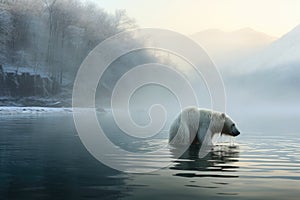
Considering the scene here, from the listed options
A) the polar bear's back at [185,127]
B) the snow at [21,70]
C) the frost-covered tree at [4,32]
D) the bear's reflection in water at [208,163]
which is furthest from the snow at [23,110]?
the bear's reflection in water at [208,163]

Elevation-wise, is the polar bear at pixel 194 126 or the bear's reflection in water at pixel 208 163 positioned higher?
the polar bear at pixel 194 126

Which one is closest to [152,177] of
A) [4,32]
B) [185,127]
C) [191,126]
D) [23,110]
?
[185,127]

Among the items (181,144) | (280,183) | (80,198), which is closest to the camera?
(80,198)

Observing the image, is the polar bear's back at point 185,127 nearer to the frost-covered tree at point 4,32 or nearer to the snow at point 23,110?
the snow at point 23,110

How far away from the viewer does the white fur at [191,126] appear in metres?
16.0

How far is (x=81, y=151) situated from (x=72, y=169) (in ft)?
13.1

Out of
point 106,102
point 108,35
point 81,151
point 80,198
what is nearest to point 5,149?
point 81,151

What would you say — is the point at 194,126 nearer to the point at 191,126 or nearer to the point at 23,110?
the point at 191,126

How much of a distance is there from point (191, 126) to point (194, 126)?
0.13 metres

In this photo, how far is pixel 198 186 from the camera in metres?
8.01

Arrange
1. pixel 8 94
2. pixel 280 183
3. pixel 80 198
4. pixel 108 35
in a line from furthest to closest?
pixel 108 35 < pixel 8 94 < pixel 280 183 < pixel 80 198

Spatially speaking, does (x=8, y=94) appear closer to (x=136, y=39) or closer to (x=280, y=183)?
(x=136, y=39)

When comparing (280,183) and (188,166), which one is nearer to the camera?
(280,183)

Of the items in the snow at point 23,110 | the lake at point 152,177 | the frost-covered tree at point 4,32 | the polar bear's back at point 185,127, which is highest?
the frost-covered tree at point 4,32
